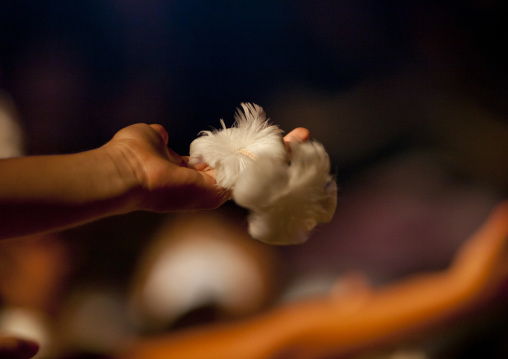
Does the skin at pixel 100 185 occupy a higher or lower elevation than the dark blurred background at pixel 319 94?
lower

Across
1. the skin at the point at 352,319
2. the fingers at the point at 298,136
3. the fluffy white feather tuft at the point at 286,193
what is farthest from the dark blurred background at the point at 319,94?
the fluffy white feather tuft at the point at 286,193

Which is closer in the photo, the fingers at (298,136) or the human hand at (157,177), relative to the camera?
the human hand at (157,177)

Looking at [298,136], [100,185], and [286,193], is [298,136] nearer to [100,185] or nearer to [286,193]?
[286,193]

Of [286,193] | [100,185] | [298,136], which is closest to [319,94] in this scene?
[298,136]

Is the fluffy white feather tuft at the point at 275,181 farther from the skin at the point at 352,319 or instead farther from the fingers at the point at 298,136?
the skin at the point at 352,319

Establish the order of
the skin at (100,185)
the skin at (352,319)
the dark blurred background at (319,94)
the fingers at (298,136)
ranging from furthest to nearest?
1. the skin at (352,319)
2. the dark blurred background at (319,94)
3. the fingers at (298,136)
4. the skin at (100,185)

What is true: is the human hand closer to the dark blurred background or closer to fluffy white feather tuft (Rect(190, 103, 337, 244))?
fluffy white feather tuft (Rect(190, 103, 337, 244))

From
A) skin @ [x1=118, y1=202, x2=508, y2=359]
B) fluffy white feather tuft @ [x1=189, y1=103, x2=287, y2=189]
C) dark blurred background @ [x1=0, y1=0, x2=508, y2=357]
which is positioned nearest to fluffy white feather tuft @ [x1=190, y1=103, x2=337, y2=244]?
fluffy white feather tuft @ [x1=189, y1=103, x2=287, y2=189]

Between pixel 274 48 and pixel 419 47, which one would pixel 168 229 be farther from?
pixel 419 47
